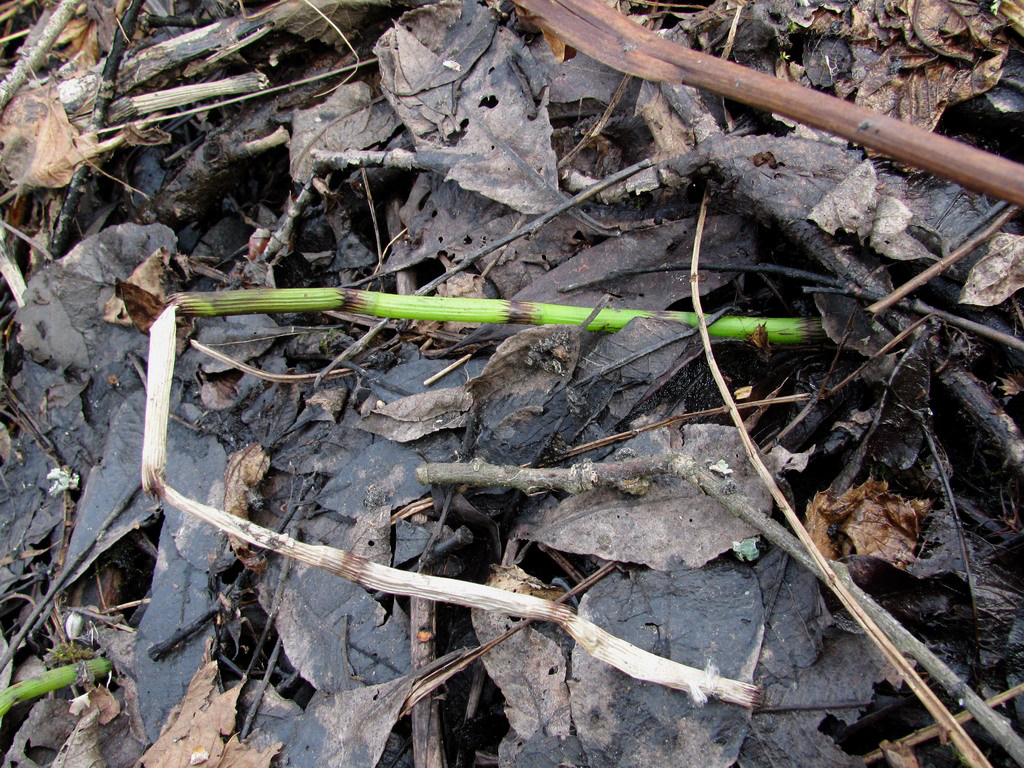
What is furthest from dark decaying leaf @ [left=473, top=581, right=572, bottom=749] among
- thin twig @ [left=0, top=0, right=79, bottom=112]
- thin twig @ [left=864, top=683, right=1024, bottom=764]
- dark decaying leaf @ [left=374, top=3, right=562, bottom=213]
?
thin twig @ [left=0, top=0, right=79, bottom=112]

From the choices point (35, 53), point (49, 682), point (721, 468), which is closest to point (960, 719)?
point (721, 468)

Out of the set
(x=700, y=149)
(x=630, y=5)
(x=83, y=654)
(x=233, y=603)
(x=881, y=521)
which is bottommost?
(x=83, y=654)

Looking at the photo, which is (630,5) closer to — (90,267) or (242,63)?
(242,63)

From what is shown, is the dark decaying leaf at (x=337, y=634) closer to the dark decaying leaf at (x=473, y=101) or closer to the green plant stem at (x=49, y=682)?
the green plant stem at (x=49, y=682)

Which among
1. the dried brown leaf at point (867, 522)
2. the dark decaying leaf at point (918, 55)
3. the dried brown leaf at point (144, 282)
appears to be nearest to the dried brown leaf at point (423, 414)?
the dried brown leaf at point (867, 522)

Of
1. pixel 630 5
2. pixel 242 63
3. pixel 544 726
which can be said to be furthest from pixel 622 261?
pixel 242 63

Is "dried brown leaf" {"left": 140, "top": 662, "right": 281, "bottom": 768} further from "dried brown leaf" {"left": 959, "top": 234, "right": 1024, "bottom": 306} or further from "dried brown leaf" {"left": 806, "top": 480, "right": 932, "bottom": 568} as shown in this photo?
"dried brown leaf" {"left": 959, "top": 234, "right": 1024, "bottom": 306}
